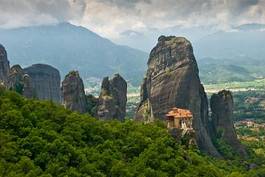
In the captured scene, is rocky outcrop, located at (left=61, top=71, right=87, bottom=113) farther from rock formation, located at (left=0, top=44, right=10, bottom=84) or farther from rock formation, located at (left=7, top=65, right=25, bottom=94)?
rock formation, located at (left=0, top=44, right=10, bottom=84)

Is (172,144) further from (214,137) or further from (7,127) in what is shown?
(214,137)

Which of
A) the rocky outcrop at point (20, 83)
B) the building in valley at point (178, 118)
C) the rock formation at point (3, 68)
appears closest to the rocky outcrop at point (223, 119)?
the building in valley at point (178, 118)

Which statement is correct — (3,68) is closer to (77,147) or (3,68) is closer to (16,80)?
(16,80)

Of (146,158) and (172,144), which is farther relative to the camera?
(172,144)

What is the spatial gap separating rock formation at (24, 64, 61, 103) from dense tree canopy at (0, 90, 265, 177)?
209 feet

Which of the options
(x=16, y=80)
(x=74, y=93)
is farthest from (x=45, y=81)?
(x=74, y=93)

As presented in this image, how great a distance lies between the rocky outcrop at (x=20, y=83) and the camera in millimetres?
81375

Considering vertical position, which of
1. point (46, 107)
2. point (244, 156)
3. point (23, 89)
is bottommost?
point (244, 156)

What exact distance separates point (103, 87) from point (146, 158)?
1538 inches

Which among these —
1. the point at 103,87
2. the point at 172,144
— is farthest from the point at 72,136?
the point at 103,87

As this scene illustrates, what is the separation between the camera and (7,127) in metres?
41.6

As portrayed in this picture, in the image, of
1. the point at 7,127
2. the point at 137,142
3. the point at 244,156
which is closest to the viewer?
the point at 7,127

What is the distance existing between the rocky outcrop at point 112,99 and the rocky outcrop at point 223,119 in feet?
44.1

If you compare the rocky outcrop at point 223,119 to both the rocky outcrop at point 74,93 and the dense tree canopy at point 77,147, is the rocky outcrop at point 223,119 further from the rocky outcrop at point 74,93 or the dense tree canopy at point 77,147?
the dense tree canopy at point 77,147
